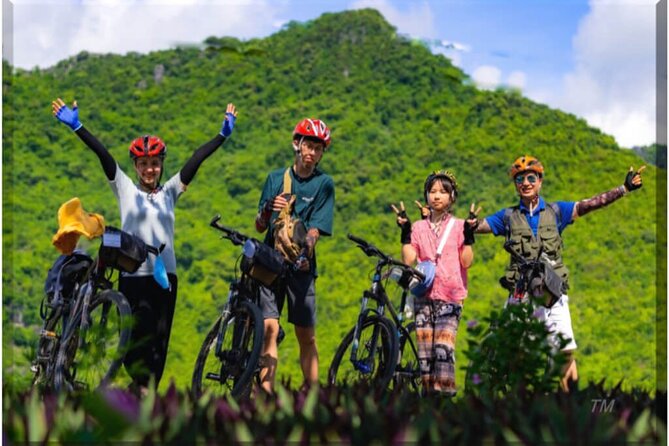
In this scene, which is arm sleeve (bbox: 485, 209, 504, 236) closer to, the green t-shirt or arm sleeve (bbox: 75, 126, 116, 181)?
the green t-shirt

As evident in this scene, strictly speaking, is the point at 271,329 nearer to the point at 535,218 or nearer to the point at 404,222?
the point at 404,222

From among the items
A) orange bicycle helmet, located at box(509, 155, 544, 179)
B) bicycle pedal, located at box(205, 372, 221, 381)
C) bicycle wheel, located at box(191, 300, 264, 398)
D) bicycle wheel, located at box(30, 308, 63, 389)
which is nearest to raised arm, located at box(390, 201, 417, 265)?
orange bicycle helmet, located at box(509, 155, 544, 179)

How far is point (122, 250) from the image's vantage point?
6508 millimetres

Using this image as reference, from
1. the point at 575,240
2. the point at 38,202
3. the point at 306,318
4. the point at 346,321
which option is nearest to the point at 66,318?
the point at 306,318

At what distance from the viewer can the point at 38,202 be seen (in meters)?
46.0

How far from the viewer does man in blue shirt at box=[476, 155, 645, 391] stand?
7.61 m

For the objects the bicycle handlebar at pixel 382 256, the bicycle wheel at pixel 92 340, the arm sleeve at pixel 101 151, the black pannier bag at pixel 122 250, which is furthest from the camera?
the bicycle handlebar at pixel 382 256

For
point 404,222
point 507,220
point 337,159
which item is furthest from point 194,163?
point 337,159

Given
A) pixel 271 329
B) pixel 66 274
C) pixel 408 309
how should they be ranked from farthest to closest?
pixel 66 274 < pixel 408 309 < pixel 271 329

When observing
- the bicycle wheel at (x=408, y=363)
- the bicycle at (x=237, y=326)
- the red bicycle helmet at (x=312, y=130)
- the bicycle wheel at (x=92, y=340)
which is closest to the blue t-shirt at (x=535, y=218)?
the bicycle wheel at (x=408, y=363)

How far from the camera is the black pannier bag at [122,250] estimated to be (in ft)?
21.2

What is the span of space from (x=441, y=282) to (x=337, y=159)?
41.5 m

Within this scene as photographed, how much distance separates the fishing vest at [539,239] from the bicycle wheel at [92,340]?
261 cm

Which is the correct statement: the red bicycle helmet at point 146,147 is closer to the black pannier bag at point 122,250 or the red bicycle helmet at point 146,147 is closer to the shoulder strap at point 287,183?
the black pannier bag at point 122,250
